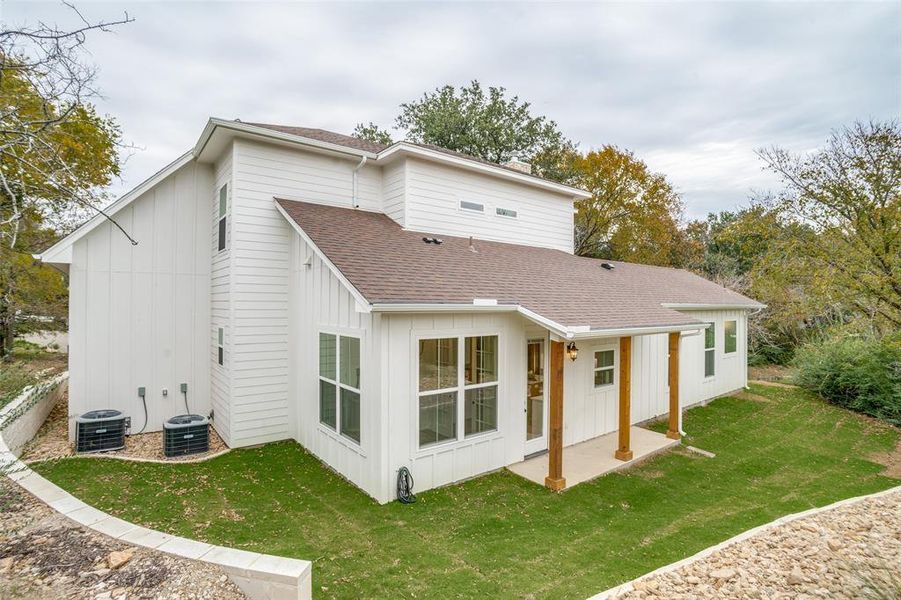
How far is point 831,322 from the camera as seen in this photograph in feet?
→ 57.3

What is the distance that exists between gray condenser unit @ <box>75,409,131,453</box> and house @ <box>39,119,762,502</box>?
73cm

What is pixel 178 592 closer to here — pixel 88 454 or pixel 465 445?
pixel 465 445

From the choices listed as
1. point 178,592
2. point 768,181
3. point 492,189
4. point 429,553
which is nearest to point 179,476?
point 178,592

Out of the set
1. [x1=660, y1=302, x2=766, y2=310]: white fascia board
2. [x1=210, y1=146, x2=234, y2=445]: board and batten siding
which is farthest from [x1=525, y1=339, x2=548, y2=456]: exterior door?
[x1=210, y1=146, x2=234, y2=445]: board and batten siding

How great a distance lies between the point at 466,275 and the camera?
7.34 meters

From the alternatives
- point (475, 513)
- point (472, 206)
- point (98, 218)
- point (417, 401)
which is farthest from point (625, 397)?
point (98, 218)

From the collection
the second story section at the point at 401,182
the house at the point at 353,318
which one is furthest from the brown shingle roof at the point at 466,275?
the second story section at the point at 401,182

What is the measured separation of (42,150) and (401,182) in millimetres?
5956

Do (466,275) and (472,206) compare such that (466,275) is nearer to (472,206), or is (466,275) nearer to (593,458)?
(472,206)

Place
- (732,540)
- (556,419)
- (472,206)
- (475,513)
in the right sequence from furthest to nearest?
(472,206), (556,419), (475,513), (732,540)

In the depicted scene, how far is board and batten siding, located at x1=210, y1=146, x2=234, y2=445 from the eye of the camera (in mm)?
7828

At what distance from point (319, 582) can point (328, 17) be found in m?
9.98

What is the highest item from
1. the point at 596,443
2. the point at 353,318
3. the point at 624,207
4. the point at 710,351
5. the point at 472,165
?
the point at 624,207

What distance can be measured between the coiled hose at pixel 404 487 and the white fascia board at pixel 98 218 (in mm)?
6926
